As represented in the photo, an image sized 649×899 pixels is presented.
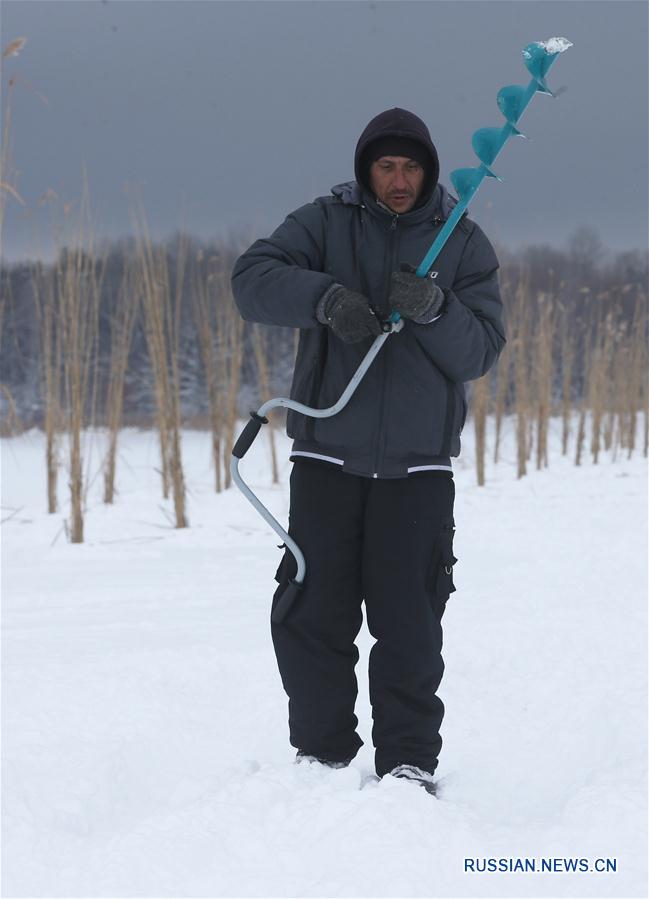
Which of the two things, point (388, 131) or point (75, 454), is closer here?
point (388, 131)

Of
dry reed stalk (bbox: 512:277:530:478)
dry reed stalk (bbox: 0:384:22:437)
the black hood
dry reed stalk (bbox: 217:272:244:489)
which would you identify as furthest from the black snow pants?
dry reed stalk (bbox: 512:277:530:478)

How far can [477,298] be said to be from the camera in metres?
1.69

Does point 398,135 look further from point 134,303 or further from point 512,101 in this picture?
point 134,303

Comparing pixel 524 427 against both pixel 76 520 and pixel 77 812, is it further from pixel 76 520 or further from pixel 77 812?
pixel 77 812

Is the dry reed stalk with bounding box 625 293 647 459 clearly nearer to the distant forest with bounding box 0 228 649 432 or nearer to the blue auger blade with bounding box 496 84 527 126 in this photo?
the distant forest with bounding box 0 228 649 432

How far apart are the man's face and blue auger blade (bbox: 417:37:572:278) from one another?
12 cm

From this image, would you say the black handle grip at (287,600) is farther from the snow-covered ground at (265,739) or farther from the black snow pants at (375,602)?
the snow-covered ground at (265,739)

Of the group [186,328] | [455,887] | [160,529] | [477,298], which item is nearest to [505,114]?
[477,298]

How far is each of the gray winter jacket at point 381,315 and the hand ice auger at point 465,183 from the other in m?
0.05

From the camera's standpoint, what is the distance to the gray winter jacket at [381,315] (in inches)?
63.7

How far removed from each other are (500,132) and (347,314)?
0.39 metres

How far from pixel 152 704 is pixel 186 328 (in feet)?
44.2

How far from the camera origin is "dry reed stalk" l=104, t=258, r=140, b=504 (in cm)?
503

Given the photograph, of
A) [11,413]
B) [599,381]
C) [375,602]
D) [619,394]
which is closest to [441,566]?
[375,602]
